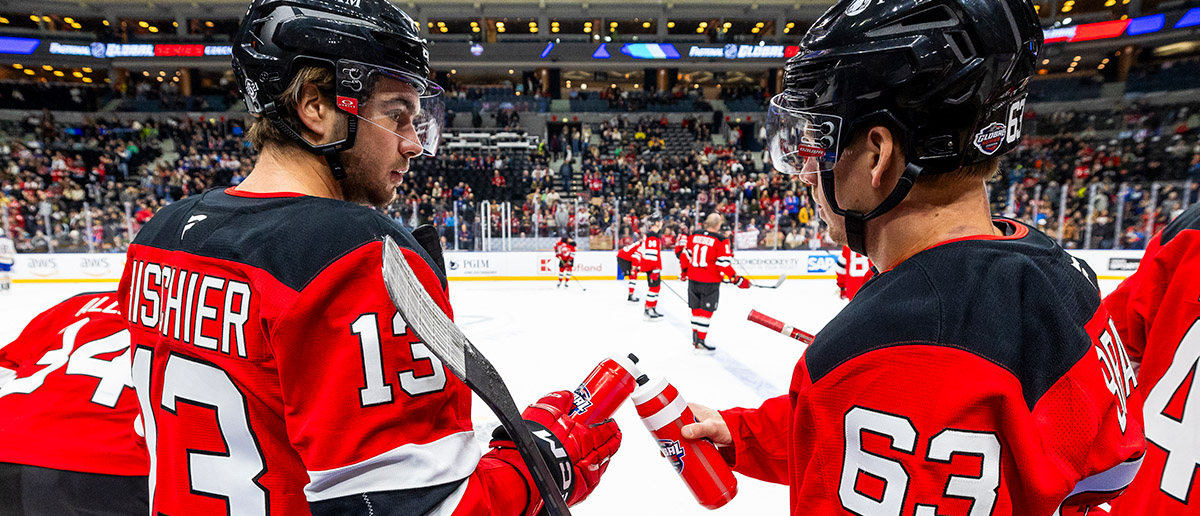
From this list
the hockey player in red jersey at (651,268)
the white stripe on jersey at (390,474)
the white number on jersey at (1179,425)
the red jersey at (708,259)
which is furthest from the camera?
the hockey player in red jersey at (651,268)

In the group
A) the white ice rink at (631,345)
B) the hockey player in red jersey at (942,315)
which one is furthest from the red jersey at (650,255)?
the hockey player in red jersey at (942,315)

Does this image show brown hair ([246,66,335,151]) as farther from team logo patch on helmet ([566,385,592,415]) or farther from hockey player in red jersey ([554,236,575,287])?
hockey player in red jersey ([554,236,575,287])

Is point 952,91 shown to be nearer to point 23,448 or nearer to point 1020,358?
point 1020,358

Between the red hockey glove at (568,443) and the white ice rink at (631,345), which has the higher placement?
the red hockey glove at (568,443)

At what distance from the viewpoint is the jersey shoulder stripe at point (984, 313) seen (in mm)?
780

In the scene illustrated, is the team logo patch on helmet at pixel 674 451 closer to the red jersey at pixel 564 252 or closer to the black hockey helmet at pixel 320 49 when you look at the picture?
the black hockey helmet at pixel 320 49

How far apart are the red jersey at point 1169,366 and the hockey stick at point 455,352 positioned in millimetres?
1389

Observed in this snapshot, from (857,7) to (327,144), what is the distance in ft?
3.29

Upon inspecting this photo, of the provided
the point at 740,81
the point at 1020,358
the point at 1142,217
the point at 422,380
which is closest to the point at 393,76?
the point at 422,380

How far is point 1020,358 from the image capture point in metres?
0.79

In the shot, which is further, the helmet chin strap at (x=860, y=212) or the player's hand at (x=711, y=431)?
the player's hand at (x=711, y=431)

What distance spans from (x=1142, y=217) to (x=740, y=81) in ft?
48.7

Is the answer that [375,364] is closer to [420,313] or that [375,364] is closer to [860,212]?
[420,313]

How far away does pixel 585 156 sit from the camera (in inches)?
728
